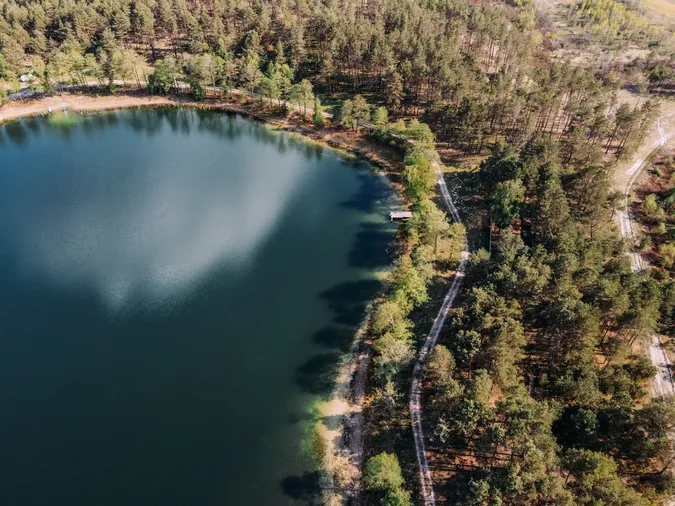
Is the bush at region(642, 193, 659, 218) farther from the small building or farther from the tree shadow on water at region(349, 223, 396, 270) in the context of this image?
the tree shadow on water at region(349, 223, 396, 270)

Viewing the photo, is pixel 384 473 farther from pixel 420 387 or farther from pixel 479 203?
pixel 479 203

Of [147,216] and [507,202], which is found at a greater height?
[507,202]

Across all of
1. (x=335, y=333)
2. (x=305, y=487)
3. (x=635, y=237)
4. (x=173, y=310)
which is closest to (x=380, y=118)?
(x=635, y=237)

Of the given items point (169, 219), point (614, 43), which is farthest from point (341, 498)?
point (614, 43)

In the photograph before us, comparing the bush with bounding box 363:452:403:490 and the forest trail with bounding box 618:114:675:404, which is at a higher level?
the forest trail with bounding box 618:114:675:404

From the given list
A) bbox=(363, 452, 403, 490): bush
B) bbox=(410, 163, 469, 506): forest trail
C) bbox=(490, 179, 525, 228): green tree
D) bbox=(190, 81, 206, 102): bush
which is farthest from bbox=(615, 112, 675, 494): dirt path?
bbox=(190, 81, 206, 102): bush

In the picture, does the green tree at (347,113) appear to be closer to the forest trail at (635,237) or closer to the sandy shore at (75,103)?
the sandy shore at (75,103)

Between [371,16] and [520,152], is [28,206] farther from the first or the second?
[371,16]
